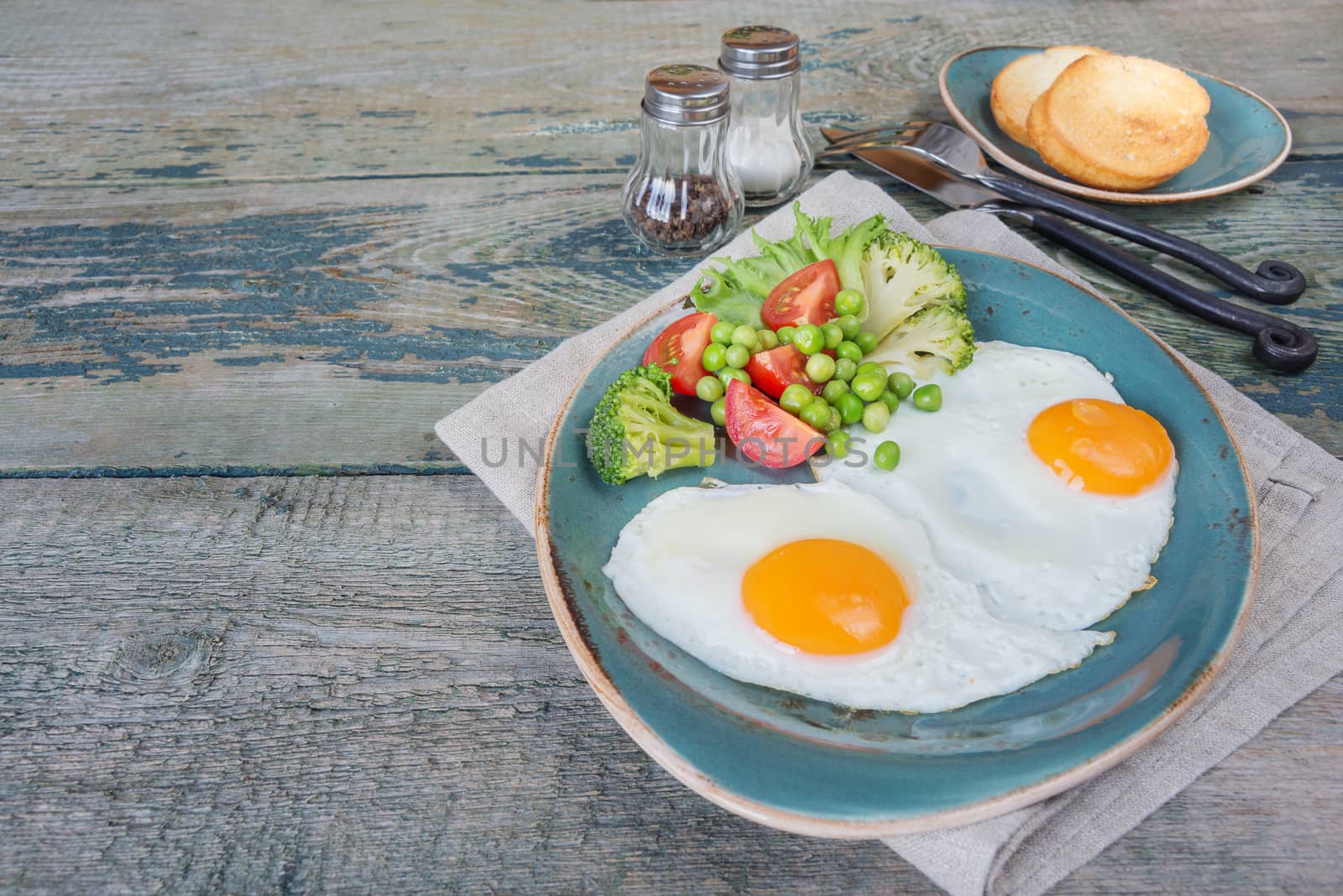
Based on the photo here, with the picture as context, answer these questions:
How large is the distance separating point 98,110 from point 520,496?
119 inches

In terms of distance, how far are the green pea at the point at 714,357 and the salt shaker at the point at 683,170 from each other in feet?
2.33

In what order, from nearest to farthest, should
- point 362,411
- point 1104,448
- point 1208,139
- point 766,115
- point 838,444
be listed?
1. point 1104,448
2. point 838,444
3. point 362,411
4. point 766,115
5. point 1208,139

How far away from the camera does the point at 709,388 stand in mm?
2240

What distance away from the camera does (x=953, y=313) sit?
233cm

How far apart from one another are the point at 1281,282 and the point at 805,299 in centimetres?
148

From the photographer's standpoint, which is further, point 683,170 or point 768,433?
point 683,170

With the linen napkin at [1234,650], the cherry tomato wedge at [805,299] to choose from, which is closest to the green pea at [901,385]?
the cherry tomato wedge at [805,299]

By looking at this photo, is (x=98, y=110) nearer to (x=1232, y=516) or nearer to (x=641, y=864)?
(x=641, y=864)

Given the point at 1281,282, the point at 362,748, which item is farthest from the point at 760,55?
the point at 362,748

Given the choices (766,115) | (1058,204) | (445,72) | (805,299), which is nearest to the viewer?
(805,299)

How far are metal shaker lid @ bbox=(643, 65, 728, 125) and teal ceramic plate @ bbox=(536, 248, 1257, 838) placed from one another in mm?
962

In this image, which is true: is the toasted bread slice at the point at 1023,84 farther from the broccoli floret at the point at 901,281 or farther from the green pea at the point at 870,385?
the green pea at the point at 870,385

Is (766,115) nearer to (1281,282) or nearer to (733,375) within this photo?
(733,375)

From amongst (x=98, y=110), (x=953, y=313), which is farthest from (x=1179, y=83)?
(x=98, y=110)
